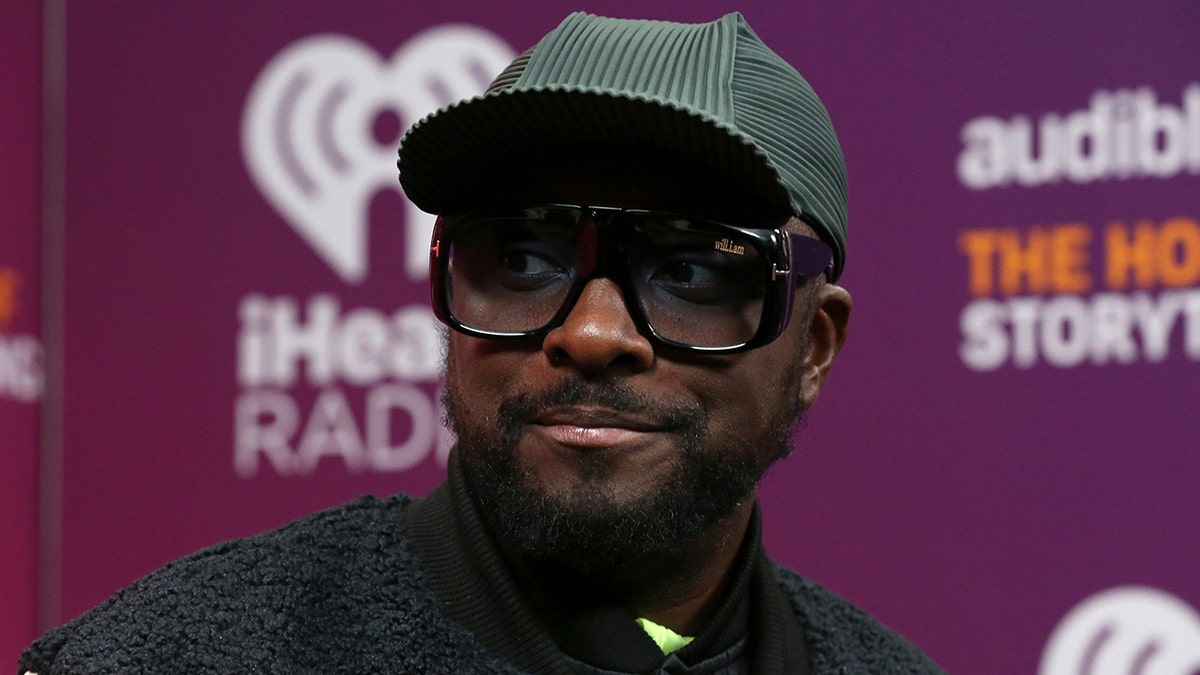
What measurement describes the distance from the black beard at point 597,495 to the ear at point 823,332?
0.44ft

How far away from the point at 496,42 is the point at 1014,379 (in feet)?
3.04

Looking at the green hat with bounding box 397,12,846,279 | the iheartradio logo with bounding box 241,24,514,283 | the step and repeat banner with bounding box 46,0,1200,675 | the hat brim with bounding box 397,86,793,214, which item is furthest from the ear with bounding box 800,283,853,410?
the iheartradio logo with bounding box 241,24,514,283

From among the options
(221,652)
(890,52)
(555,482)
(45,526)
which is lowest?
(45,526)

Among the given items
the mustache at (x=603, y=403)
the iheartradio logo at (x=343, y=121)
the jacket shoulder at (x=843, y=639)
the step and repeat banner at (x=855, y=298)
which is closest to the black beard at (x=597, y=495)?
the mustache at (x=603, y=403)

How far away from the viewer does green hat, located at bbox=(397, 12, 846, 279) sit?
862 millimetres

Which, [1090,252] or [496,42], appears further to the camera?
[496,42]

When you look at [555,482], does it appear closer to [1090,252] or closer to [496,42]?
[1090,252]

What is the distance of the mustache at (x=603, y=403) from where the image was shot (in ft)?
2.90

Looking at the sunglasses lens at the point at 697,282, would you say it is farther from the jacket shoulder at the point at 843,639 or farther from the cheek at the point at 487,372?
the jacket shoulder at the point at 843,639

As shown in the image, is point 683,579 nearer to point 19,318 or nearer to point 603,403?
point 603,403

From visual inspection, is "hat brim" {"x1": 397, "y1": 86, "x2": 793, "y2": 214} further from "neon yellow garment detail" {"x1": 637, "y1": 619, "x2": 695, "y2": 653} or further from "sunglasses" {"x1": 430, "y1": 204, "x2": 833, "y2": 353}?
"neon yellow garment detail" {"x1": 637, "y1": 619, "x2": 695, "y2": 653}

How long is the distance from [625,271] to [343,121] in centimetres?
135

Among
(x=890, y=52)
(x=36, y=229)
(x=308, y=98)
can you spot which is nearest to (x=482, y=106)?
(x=890, y=52)

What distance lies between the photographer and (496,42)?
80.4 inches
